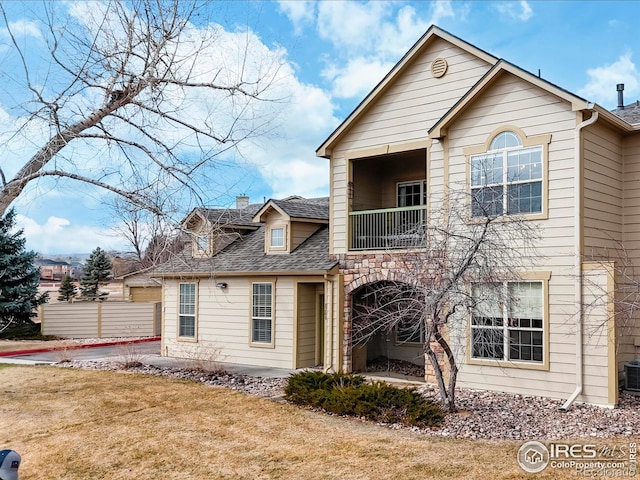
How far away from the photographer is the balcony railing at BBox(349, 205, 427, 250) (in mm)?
13438

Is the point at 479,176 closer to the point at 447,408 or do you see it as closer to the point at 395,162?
the point at 395,162

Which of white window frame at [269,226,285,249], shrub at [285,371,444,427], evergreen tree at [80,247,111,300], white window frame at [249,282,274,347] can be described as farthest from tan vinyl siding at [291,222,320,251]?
evergreen tree at [80,247,111,300]

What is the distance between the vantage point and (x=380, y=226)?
45.4 feet

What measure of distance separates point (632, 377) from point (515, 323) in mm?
2362

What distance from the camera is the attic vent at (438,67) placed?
1271 centimetres

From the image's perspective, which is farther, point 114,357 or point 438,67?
point 114,357

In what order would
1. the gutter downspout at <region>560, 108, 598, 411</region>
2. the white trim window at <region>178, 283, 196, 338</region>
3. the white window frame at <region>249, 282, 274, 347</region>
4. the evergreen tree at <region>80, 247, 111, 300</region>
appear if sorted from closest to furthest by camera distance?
the gutter downspout at <region>560, 108, 598, 411</region> → the white window frame at <region>249, 282, 274, 347</region> → the white trim window at <region>178, 283, 196, 338</region> → the evergreen tree at <region>80, 247, 111, 300</region>

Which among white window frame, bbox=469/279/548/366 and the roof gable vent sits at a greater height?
the roof gable vent

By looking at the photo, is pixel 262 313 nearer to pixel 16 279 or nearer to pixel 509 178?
pixel 509 178

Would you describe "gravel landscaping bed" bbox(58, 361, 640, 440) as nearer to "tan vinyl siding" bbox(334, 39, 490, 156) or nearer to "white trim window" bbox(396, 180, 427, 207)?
"white trim window" bbox(396, 180, 427, 207)

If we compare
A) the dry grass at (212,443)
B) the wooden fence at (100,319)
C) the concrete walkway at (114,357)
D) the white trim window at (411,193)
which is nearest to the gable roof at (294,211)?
the white trim window at (411,193)

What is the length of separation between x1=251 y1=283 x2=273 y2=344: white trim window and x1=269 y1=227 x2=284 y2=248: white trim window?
125cm

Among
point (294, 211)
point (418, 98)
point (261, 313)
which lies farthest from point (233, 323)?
point (418, 98)

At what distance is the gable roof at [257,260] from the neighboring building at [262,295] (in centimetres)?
3
